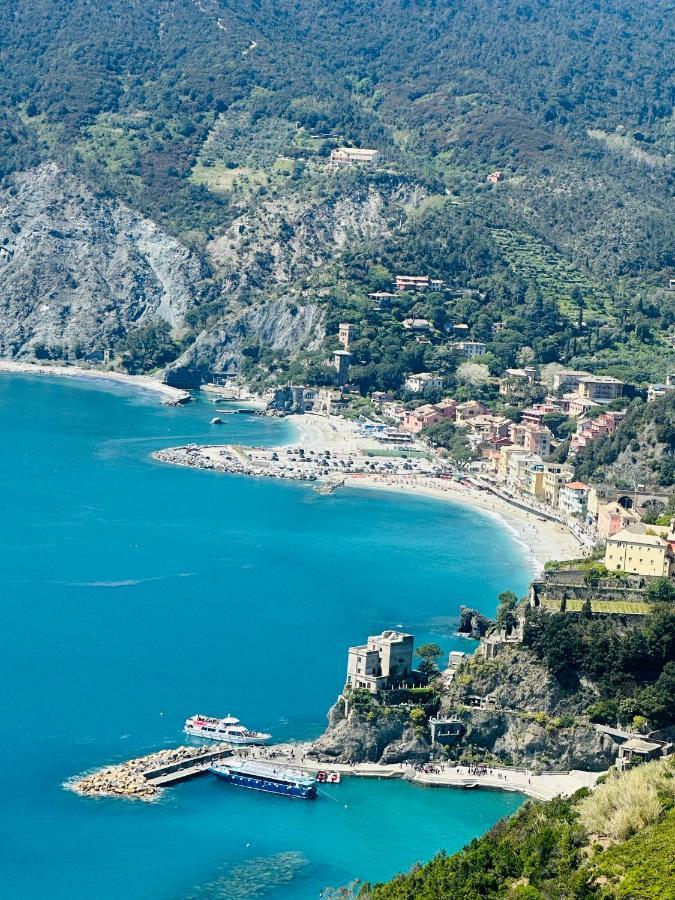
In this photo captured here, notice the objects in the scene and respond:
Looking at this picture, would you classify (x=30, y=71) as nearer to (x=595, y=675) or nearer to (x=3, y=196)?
(x=3, y=196)

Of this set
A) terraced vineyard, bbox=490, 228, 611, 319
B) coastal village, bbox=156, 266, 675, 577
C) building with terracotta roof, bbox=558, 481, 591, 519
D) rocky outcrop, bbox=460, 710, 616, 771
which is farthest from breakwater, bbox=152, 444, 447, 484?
rocky outcrop, bbox=460, 710, 616, 771

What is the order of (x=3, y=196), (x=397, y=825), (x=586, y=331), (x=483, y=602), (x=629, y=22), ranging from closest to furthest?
(x=397, y=825) → (x=483, y=602) → (x=586, y=331) → (x=3, y=196) → (x=629, y=22)

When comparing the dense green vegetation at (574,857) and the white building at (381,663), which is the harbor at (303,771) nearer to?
the white building at (381,663)

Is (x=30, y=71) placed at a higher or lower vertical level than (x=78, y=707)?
higher

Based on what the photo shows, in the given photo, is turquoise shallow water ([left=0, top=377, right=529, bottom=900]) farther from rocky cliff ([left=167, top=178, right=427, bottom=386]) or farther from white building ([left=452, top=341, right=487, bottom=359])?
rocky cliff ([left=167, top=178, right=427, bottom=386])

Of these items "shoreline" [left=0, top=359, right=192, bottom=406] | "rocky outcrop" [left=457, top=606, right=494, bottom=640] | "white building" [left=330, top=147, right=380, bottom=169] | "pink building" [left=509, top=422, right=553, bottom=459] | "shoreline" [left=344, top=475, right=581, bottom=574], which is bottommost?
"rocky outcrop" [left=457, top=606, right=494, bottom=640]

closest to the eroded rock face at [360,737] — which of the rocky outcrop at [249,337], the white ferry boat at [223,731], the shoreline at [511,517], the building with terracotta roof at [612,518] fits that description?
the white ferry boat at [223,731]

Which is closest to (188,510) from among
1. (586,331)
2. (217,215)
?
(586,331)
